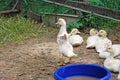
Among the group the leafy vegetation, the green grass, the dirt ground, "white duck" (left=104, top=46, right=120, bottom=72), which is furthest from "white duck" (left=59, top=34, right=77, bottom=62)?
the leafy vegetation

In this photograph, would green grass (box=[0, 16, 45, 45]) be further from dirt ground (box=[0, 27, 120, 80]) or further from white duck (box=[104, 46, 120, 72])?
white duck (box=[104, 46, 120, 72])

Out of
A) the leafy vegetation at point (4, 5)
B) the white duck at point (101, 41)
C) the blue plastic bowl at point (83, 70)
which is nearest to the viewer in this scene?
the blue plastic bowl at point (83, 70)

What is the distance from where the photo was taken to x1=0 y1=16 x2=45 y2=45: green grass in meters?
6.30

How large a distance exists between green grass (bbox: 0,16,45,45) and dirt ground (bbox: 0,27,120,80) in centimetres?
25

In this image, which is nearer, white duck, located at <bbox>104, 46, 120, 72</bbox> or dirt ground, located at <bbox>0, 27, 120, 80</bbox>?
white duck, located at <bbox>104, 46, 120, 72</bbox>

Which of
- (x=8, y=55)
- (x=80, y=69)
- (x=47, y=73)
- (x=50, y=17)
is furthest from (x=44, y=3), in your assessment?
(x=80, y=69)

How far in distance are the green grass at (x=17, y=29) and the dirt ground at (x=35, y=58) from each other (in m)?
0.25

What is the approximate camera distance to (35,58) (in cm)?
522

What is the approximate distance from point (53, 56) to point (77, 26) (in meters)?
1.47

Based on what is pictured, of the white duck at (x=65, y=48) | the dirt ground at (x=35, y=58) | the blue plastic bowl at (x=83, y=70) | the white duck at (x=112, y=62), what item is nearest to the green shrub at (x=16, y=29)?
the dirt ground at (x=35, y=58)

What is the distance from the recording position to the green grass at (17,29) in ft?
20.7

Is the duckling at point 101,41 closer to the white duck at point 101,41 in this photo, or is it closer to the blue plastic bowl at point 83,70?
the white duck at point 101,41

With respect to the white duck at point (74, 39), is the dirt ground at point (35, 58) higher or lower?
lower

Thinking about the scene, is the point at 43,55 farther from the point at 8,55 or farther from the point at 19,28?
the point at 19,28
